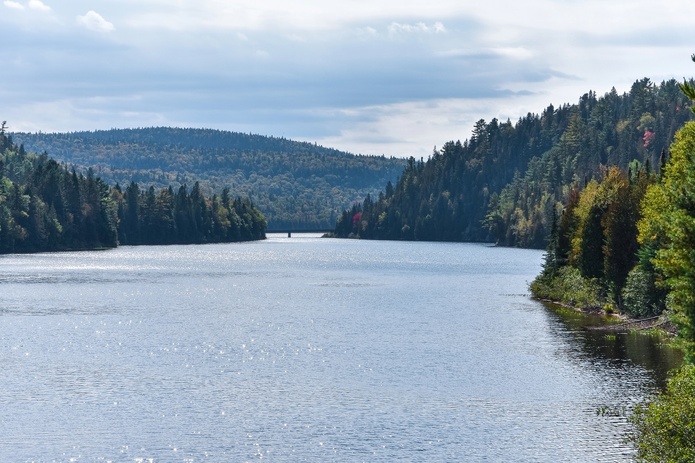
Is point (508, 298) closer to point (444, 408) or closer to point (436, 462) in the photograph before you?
point (444, 408)

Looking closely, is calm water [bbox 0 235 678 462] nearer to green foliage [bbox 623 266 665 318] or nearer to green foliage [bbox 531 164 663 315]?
green foliage [bbox 531 164 663 315]

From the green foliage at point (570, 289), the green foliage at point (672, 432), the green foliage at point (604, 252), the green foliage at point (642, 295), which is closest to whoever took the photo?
the green foliage at point (672, 432)

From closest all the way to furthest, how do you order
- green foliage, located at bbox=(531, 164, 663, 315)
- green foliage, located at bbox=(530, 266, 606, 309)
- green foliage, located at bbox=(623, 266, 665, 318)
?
green foliage, located at bbox=(623, 266, 665, 318), green foliage, located at bbox=(531, 164, 663, 315), green foliage, located at bbox=(530, 266, 606, 309)

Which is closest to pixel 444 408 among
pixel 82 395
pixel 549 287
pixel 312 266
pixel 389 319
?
pixel 82 395

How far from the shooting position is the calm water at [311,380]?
4588 cm

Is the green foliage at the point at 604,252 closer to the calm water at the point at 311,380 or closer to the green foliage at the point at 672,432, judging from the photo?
the calm water at the point at 311,380

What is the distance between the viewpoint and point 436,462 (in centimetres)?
4303

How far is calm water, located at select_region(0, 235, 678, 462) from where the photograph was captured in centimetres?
4588

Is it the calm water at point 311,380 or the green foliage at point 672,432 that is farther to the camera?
the calm water at point 311,380

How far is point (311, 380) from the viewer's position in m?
61.8

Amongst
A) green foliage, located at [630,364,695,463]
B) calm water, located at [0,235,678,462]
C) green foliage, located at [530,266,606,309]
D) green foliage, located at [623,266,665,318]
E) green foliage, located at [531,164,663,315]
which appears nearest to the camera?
green foliage, located at [630,364,695,463]

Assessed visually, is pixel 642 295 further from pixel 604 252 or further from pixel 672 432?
pixel 672 432

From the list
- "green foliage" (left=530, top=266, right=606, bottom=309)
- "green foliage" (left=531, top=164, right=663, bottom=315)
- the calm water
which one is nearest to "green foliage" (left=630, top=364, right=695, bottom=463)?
the calm water

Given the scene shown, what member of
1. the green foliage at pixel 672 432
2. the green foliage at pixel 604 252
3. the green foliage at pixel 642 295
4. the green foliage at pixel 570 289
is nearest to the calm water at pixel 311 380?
the green foliage at pixel 570 289
